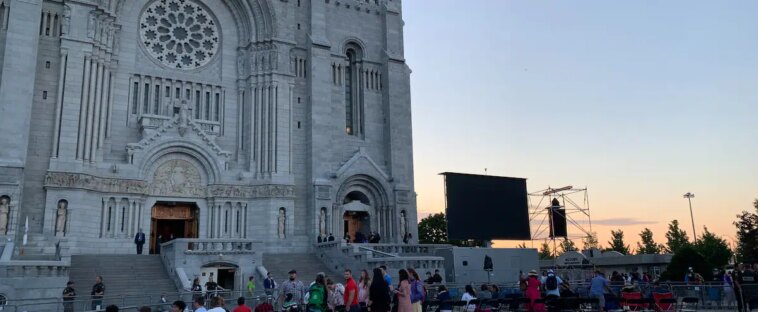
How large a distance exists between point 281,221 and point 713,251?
37.1 m

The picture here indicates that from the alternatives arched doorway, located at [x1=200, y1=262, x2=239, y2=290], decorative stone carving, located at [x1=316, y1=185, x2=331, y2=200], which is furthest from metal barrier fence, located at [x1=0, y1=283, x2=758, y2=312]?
decorative stone carving, located at [x1=316, y1=185, x2=331, y2=200]

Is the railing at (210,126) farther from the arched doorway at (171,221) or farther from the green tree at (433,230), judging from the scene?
the green tree at (433,230)

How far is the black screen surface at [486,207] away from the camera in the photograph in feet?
115

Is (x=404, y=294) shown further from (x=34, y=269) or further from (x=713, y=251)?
(x=713, y=251)

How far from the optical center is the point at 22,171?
2806cm

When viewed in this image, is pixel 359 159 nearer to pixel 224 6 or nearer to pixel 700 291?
pixel 224 6

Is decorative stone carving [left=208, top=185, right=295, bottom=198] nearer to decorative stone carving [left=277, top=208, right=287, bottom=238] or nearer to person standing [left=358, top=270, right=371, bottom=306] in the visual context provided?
decorative stone carving [left=277, top=208, right=287, bottom=238]

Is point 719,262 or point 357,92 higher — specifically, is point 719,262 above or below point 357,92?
below

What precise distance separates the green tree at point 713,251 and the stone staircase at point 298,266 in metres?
23.1

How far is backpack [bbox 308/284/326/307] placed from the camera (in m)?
13.2

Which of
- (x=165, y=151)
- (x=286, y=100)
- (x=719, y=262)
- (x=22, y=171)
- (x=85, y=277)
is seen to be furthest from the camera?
(x=719, y=262)

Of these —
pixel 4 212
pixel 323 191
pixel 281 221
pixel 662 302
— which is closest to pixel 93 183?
pixel 4 212

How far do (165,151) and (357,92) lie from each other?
506 inches

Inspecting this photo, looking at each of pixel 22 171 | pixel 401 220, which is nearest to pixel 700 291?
pixel 401 220
